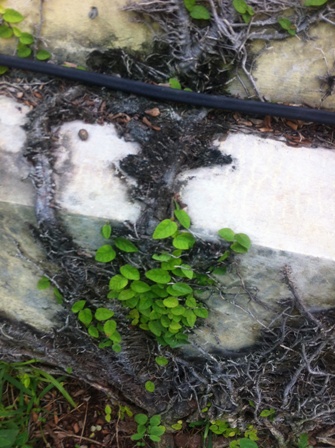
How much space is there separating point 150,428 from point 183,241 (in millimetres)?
1213

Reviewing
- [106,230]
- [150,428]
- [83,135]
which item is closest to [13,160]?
[83,135]

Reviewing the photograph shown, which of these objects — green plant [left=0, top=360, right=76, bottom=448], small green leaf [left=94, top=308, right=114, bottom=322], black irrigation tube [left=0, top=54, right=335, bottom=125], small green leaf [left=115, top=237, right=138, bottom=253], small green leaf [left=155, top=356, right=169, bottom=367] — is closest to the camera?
small green leaf [left=115, top=237, right=138, bottom=253]

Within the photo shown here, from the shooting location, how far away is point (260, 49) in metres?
1.84

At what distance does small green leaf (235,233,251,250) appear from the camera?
1604 mm

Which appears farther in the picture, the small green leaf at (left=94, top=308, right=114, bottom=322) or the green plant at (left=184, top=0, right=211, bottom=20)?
the small green leaf at (left=94, top=308, right=114, bottom=322)

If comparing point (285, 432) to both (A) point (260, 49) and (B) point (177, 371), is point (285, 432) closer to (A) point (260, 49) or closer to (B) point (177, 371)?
(B) point (177, 371)

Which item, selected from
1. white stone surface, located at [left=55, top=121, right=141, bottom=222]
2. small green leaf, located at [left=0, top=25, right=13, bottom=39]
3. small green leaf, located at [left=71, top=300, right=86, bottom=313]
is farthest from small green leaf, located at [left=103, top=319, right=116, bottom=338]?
small green leaf, located at [left=0, top=25, right=13, bottom=39]

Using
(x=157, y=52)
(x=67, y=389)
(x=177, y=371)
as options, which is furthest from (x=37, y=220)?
(x=67, y=389)

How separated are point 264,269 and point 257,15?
3.20 feet

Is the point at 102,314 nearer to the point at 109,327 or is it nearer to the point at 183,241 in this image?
the point at 109,327

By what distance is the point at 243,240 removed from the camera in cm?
160

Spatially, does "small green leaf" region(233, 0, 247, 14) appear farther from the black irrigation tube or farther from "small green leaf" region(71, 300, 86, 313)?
"small green leaf" region(71, 300, 86, 313)

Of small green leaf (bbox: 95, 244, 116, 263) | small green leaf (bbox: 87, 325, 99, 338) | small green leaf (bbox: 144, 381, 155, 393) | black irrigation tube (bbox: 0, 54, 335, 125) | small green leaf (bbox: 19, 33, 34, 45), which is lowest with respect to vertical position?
small green leaf (bbox: 144, 381, 155, 393)

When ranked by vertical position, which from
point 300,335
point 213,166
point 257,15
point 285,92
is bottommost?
point 300,335
